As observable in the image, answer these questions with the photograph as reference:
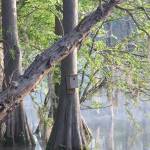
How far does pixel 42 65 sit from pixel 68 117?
3.47 meters

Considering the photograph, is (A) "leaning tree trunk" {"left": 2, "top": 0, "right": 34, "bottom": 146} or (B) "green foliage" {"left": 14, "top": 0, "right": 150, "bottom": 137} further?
(B) "green foliage" {"left": 14, "top": 0, "right": 150, "bottom": 137}

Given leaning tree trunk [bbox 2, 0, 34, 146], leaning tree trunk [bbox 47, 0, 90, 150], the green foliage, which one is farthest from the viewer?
the green foliage

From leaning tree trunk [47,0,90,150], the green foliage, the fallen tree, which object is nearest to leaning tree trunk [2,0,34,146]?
the green foliage

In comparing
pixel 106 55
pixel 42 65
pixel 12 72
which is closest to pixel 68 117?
pixel 12 72

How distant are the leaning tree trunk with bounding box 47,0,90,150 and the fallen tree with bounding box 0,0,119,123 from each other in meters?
2.96

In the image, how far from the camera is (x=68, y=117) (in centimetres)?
735

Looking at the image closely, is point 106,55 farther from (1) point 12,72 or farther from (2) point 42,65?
(2) point 42,65

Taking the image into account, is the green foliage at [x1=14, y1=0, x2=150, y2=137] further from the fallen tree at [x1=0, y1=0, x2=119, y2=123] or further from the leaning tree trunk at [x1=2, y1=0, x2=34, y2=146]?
the fallen tree at [x1=0, y1=0, x2=119, y2=123]

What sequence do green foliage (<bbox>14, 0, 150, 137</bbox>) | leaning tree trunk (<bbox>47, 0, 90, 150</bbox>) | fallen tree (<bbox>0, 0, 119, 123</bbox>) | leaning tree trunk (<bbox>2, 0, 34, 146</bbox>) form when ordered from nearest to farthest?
fallen tree (<bbox>0, 0, 119, 123</bbox>) → leaning tree trunk (<bbox>47, 0, 90, 150</bbox>) → leaning tree trunk (<bbox>2, 0, 34, 146</bbox>) → green foliage (<bbox>14, 0, 150, 137</bbox>)

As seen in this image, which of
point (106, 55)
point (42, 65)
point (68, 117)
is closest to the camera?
point (42, 65)

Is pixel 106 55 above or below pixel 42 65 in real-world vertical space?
above

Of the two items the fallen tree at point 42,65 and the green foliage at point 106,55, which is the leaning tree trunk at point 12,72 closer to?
the green foliage at point 106,55

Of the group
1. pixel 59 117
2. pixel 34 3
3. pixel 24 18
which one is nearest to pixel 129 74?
pixel 59 117

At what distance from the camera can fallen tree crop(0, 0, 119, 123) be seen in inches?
151
